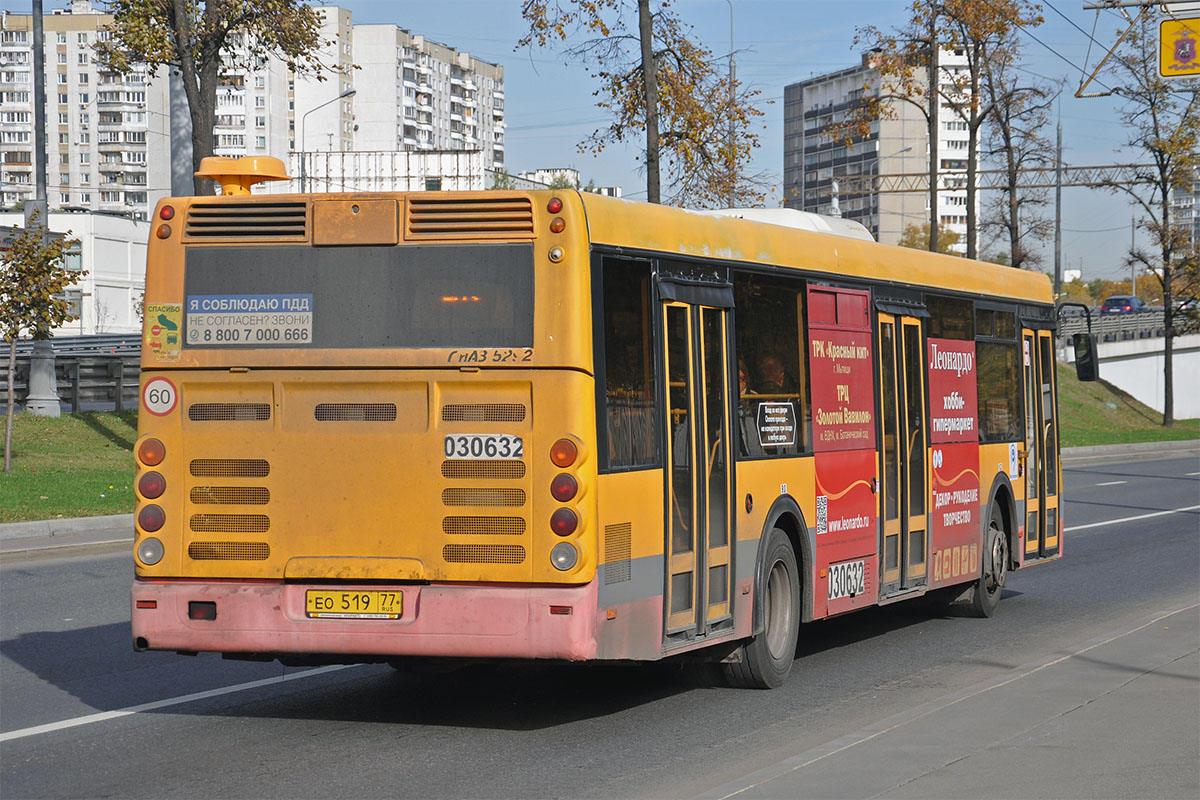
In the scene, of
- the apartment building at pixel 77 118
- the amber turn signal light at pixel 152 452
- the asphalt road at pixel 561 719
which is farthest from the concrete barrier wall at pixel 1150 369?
the apartment building at pixel 77 118

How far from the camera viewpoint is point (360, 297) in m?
8.16

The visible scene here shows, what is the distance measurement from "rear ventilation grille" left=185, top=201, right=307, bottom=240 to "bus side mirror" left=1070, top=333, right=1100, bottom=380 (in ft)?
29.3

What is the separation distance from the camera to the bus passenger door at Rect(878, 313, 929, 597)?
11.7 meters

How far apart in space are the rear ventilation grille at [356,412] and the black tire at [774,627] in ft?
8.99

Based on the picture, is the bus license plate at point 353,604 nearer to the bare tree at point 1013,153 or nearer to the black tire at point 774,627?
the black tire at point 774,627

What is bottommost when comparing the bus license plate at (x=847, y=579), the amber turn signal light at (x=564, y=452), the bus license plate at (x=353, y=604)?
the bus license plate at (x=847, y=579)

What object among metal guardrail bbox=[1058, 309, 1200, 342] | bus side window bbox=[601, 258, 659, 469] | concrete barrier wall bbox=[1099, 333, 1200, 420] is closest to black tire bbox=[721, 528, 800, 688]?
bus side window bbox=[601, 258, 659, 469]

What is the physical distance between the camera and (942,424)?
42.0 ft

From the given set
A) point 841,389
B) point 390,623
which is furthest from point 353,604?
point 841,389

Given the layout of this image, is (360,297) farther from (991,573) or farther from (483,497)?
(991,573)

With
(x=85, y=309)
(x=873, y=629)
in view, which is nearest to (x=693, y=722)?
(x=873, y=629)

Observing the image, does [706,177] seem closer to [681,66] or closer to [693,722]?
[681,66]

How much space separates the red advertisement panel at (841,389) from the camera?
10.6 meters

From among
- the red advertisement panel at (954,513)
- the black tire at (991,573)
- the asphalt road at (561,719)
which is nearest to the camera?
the asphalt road at (561,719)
